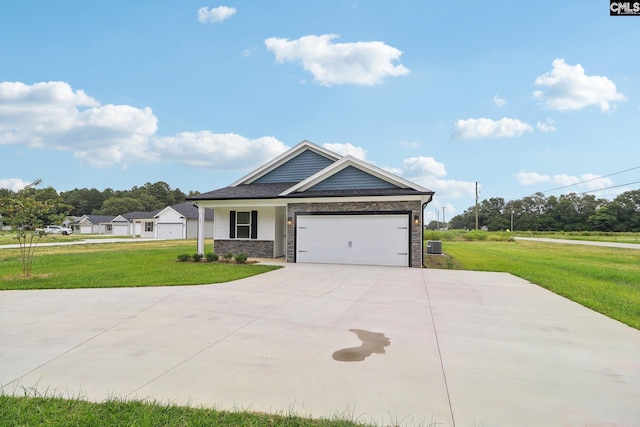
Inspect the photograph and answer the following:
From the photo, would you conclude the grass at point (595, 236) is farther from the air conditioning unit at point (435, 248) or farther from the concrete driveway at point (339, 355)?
the concrete driveway at point (339, 355)

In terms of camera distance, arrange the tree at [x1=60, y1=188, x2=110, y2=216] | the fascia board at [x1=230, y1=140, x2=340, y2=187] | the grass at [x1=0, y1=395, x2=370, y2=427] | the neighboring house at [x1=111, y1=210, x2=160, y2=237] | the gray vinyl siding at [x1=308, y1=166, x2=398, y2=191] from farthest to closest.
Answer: the tree at [x1=60, y1=188, x2=110, y2=216]
the neighboring house at [x1=111, y1=210, x2=160, y2=237]
the fascia board at [x1=230, y1=140, x2=340, y2=187]
the gray vinyl siding at [x1=308, y1=166, x2=398, y2=191]
the grass at [x1=0, y1=395, x2=370, y2=427]

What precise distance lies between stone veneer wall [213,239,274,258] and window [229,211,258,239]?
0.30 meters

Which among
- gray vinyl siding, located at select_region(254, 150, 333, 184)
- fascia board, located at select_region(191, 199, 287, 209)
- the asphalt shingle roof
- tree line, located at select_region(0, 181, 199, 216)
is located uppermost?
tree line, located at select_region(0, 181, 199, 216)

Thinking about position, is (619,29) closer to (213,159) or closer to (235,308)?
(235,308)

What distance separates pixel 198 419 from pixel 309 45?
17048 mm

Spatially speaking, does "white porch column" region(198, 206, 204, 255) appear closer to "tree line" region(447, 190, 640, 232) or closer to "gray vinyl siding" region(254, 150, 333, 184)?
"gray vinyl siding" region(254, 150, 333, 184)

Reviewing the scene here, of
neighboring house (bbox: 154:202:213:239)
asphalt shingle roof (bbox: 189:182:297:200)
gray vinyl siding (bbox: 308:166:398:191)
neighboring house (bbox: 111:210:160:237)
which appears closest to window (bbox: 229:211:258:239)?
asphalt shingle roof (bbox: 189:182:297:200)

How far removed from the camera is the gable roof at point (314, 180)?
12.9 metres

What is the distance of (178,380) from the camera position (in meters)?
3.11

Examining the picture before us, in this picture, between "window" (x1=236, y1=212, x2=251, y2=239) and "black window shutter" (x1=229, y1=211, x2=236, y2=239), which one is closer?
"window" (x1=236, y1=212, x2=251, y2=239)

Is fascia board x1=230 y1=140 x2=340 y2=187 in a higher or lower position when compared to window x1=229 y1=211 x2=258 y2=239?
higher

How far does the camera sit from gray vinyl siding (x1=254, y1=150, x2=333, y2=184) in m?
16.4

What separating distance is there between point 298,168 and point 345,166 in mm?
3768

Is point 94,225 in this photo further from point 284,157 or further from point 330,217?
point 330,217
